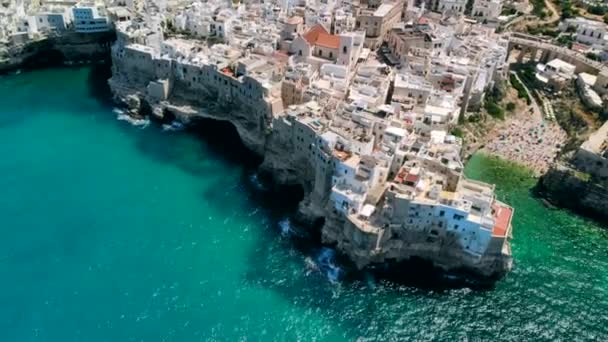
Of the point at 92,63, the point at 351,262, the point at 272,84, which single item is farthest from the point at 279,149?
the point at 92,63

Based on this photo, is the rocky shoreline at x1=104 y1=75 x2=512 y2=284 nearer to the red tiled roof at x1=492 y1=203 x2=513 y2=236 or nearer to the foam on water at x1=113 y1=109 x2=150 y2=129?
the foam on water at x1=113 y1=109 x2=150 y2=129

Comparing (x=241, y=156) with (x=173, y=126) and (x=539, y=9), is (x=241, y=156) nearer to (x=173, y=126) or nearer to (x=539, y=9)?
(x=173, y=126)

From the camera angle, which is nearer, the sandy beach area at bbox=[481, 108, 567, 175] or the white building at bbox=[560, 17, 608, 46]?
the sandy beach area at bbox=[481, 108, 567, 175]

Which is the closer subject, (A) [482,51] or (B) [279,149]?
(B) [279,149]

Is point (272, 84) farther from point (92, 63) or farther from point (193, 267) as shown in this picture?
point (92, 63)

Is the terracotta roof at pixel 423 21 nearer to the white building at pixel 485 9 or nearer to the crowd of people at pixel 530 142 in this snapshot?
the white building at pixel 485 9

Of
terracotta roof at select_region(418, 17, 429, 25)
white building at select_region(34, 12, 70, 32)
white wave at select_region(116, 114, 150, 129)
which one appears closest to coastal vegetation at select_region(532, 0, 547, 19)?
terracotta roof at select_region(418, 17, 429, 25)
